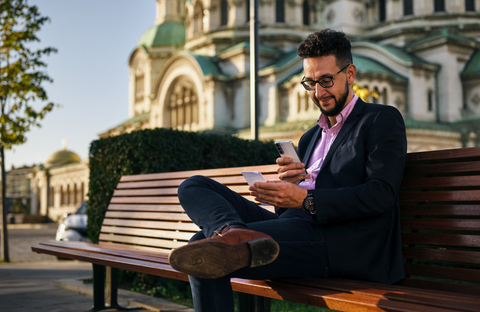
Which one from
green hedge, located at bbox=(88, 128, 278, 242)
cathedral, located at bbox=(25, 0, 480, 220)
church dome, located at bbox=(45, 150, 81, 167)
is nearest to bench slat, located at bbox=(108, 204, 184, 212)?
green hedge, located at bbox=(88, 128, 278, 242)

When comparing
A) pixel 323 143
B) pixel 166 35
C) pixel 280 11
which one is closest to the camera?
pixel 323 143

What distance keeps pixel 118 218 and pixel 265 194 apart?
9.93 feet

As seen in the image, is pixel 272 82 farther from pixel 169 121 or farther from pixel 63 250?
pixel 63 250

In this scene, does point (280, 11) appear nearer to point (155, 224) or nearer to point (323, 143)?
point (155, 224)

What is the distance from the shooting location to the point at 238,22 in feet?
122

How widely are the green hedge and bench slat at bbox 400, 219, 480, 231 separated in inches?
151

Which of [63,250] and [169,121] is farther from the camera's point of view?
[169,121]

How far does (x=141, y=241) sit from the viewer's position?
4547 mm

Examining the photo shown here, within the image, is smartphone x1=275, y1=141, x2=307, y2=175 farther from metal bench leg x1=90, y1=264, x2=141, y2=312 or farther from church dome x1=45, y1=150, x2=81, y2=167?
church dome x1=45, y1=150, x2=81, y2=167

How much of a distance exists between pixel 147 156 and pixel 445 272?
417 centimetres

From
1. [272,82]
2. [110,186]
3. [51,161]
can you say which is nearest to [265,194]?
[110,186]

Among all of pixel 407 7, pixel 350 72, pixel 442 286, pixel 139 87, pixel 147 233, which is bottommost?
pixel 442 286

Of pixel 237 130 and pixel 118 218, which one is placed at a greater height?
pixel 237 130

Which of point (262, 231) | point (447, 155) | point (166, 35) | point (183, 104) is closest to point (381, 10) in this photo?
point (183, 104)
